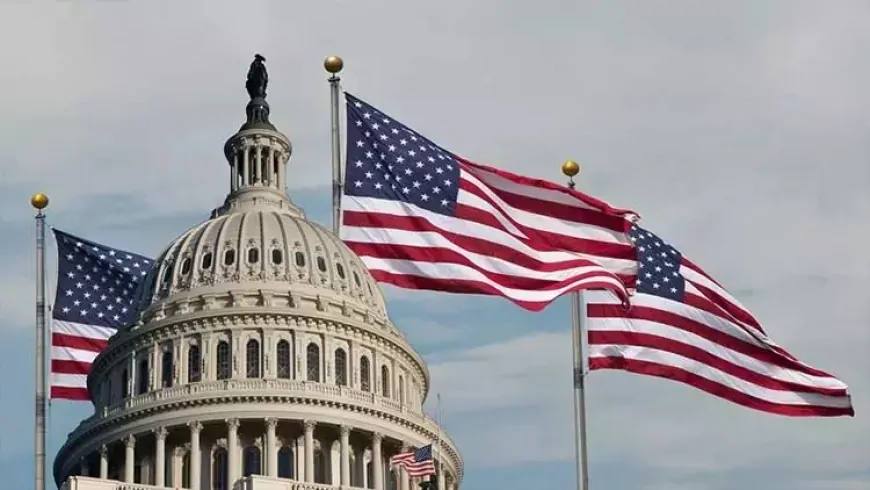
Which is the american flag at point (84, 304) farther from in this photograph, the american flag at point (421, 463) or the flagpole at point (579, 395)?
the flagpole at point (579, 395)

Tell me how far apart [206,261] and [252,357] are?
8.85 meters

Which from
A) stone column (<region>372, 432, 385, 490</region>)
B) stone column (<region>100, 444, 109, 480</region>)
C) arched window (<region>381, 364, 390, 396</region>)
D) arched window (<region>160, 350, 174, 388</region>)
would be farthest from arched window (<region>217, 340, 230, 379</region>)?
arched window (<region>381, 364, 390, 396</region>)

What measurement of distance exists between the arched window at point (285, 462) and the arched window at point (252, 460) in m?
1.22

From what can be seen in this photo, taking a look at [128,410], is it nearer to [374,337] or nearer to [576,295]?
[374,337]

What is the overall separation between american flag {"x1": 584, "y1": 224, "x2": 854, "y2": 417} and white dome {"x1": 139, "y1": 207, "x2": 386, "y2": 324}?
63.4 metres

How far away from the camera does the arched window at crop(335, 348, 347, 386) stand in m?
116

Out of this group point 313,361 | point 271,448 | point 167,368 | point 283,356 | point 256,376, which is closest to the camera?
point 271,448

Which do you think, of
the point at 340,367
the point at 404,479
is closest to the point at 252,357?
the point at 340,367

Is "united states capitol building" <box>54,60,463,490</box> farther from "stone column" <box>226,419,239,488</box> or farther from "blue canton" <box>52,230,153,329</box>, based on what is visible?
"blue canton" <box>52,230,153,329</box>

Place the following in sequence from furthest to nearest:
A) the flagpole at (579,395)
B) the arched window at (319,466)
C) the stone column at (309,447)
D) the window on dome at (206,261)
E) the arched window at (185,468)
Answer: the window on dome at (206,261) < the arched window at (319,466) < the arched window at (185,468) < the stone column at (309,447) < the flagpole at (579,395)

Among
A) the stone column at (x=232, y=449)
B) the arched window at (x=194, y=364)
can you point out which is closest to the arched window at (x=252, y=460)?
the stone column at (x=232, y=449)

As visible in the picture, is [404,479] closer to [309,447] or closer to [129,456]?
[309,447]

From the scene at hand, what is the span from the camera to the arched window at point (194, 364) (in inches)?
4518

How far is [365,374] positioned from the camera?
118 metres
